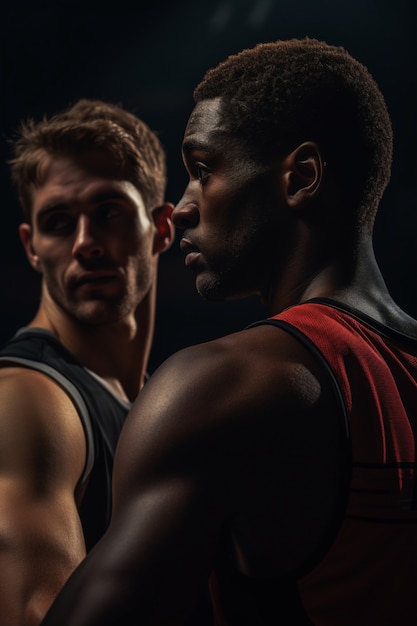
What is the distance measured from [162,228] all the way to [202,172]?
3.77 feet

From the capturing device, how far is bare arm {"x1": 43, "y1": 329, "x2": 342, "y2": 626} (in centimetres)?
91

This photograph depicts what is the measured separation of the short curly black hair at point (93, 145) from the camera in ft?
7.13

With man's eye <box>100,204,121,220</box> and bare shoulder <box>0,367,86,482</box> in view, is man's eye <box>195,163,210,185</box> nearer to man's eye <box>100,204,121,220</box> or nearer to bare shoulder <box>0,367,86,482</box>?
bare shoulder <box>0,367,86,482</box>

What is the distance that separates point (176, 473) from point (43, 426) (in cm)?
83

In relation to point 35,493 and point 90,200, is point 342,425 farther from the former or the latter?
point 90,200

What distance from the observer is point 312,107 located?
1139 millimetres

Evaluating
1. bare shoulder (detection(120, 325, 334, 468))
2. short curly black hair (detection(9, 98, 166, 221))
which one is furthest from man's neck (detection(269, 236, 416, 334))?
short curly black hair (detection(9, 98, 166, 221))

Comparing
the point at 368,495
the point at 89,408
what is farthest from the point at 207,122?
the point at 89,408

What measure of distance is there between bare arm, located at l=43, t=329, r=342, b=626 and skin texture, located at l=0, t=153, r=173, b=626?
69cm

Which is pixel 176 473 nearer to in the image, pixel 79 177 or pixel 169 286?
pixel 79 177

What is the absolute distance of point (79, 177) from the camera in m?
2.12

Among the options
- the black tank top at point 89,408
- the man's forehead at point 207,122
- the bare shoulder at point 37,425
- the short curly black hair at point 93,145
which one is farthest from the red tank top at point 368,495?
the short curly black hair at point 93,145

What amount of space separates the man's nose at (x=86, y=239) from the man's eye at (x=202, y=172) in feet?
2.95

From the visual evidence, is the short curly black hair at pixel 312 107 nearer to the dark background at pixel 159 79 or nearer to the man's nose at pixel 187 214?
the man's nose at pixel 187 214
